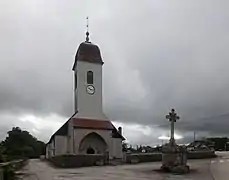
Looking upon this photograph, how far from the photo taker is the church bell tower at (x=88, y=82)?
5284cm

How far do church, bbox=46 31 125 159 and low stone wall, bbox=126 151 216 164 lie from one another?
1245cm

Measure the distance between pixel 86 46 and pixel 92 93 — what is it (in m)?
7.63

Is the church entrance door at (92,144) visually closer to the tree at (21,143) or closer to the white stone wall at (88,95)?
the white stone wall at (88,95)

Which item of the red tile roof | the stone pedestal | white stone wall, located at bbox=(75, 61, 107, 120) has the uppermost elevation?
white stone wall, located at bbox=(75, 61, 107, 120)

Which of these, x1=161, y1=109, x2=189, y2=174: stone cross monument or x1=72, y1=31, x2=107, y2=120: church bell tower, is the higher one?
x1=72, y1=31, x2=107, y2=120: church bell tower

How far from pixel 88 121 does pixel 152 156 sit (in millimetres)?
17706

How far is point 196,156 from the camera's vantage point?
1419 inches

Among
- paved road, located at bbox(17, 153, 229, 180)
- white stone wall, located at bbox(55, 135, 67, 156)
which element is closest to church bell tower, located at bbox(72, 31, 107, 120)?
white stone wall, located at bbox(55, 135, 67, 156)

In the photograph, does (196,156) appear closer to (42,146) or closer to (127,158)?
(127,158)

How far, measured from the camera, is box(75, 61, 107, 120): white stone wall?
52594mm

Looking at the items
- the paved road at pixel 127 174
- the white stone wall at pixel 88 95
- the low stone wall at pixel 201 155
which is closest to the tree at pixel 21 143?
the white stone wall at pixel 88 95

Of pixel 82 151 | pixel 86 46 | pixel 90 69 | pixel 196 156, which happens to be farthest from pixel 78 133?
pixel 196 156

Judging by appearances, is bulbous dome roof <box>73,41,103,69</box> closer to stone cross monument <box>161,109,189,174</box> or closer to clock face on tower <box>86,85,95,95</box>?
clock face on tower <box>86,85,95,95</box>

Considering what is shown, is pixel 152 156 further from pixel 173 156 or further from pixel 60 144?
pixel 60 144
